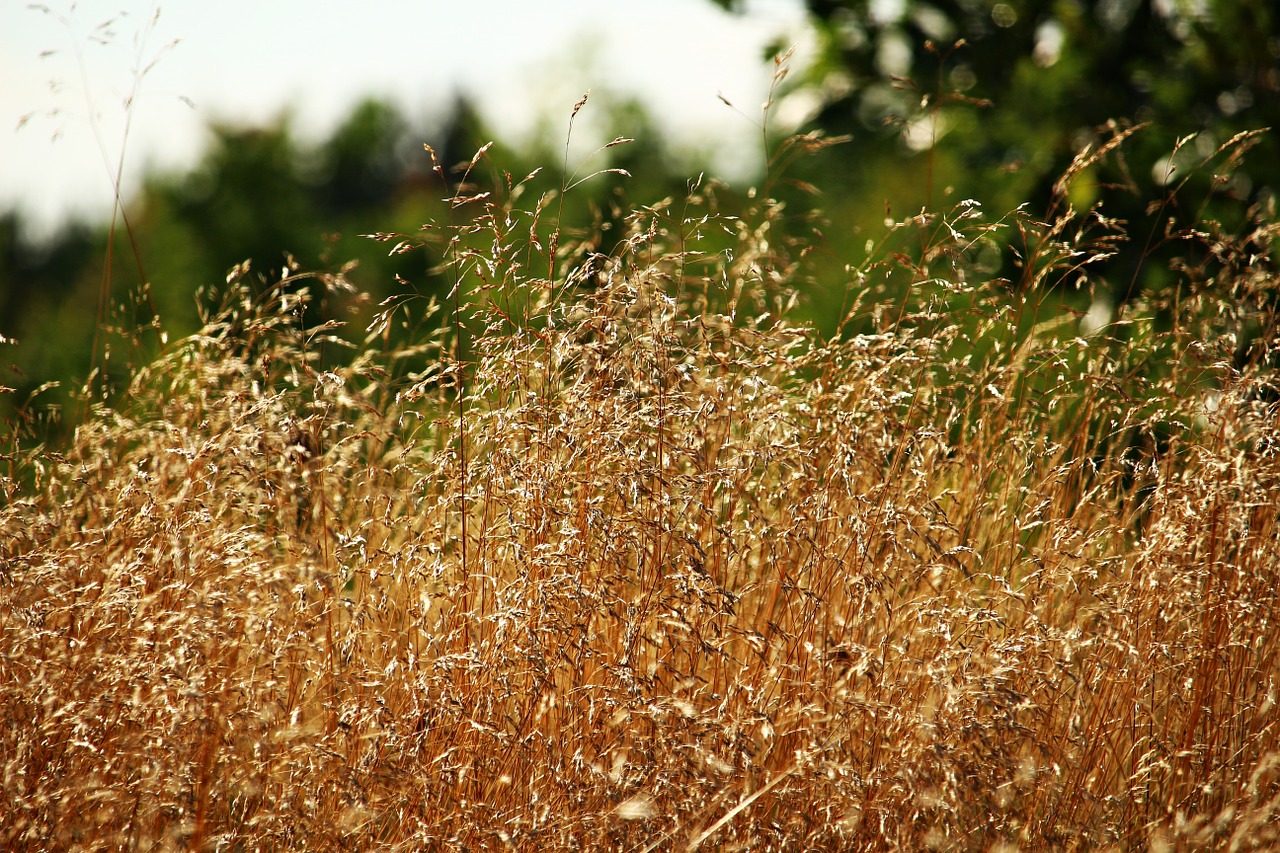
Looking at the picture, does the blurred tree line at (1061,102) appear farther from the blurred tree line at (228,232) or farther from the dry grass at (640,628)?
the blurred tree line at (228,232)

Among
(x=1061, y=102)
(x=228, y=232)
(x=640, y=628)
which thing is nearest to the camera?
(x=640, y=628)

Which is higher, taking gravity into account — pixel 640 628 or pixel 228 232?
pixel 228 232

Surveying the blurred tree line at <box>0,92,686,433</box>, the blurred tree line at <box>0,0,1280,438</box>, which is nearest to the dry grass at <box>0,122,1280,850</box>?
the blurred tree line at <box>0,0,1280,438</box>

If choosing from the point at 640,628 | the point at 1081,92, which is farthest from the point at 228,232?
the point at 640,628

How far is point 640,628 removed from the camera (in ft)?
6.86

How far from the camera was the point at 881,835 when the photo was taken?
1.90 m

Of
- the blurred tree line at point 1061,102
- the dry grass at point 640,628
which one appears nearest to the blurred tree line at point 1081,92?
the blurred tree line at point 1061,102

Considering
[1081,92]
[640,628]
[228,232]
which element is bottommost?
[640,628]

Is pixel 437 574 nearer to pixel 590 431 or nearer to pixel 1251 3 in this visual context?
pixel 590 431

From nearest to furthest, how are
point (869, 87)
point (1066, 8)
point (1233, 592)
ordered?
1. point (1233, 592)
2. point (1066, 8)
3. point (869, 87)

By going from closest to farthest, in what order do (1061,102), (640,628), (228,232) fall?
(640,628)
(1061,102)
(228,232)

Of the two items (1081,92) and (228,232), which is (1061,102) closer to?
(1081,92)

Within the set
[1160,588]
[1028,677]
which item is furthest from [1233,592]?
[1028,677]

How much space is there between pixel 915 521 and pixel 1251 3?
3.35m
